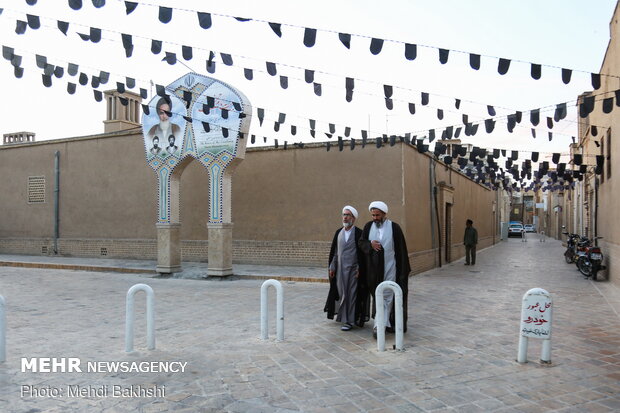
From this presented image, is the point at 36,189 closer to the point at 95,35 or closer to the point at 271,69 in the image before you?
the point at 95,35

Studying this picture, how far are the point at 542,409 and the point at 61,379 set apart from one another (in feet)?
14.0

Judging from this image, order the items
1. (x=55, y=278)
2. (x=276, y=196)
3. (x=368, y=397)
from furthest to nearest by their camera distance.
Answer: (x=276, y=196)
(x=55, y=278)
(x=368, y=397)

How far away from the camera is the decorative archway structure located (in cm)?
1198

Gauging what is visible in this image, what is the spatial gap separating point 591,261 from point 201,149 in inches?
400

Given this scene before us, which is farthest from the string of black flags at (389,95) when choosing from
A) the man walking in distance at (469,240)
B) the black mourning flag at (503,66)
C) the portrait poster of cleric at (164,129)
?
the man walking in distance at (469,240)

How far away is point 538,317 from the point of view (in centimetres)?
505

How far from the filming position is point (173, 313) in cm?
802

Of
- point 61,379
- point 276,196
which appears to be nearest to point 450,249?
point 276,196

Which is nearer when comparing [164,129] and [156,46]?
[156,46]

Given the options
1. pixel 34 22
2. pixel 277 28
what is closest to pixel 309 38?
pixel 277 28

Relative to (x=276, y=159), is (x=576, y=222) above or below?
below

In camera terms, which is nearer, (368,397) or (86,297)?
(368,397)

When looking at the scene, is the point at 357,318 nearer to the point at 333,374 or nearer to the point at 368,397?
the point at 333,374

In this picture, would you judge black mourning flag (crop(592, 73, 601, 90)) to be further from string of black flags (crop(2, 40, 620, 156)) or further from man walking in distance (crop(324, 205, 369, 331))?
man walking in distance (crop(324, 205, 369, 331))
